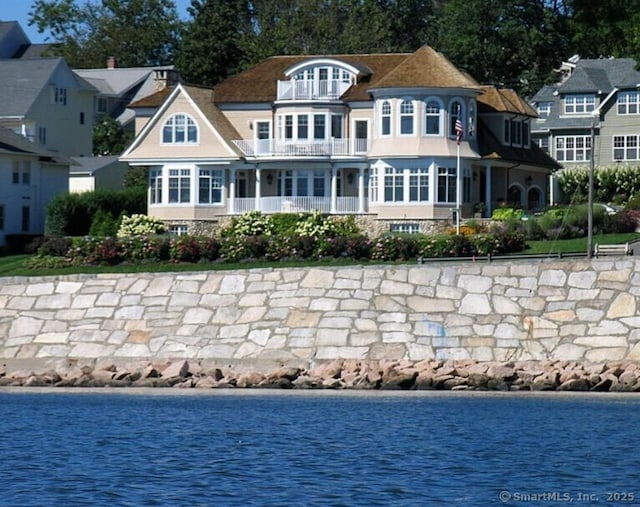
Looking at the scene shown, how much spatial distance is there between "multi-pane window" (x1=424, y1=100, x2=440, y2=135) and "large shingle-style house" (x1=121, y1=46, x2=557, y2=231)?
0.04 metres

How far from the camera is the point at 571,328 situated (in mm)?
39125

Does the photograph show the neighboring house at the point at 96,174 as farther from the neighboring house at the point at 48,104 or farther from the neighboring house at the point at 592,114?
the neighboring house at the point at 592,114

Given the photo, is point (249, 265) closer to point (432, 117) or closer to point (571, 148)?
point (432, 117)

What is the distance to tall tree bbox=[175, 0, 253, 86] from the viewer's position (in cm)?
9025

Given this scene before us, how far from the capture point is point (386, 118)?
65.2 m

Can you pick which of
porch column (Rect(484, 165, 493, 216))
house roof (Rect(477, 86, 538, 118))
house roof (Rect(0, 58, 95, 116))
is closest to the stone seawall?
porch column (Rect(484, 165, 493, 216))

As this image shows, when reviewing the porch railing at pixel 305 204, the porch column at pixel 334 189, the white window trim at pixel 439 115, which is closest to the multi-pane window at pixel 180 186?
the porch railing at pixel 305 204

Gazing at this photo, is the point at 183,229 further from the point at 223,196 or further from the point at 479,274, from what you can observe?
the point at 479,274

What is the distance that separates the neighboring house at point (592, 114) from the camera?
276 ft

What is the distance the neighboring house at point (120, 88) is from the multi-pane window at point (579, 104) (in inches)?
1025

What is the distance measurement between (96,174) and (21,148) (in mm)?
9805

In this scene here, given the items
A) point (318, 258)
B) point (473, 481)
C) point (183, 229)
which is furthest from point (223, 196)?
point (473, 481)

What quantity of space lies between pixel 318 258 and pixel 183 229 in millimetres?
12547

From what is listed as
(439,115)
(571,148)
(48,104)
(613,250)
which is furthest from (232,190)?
(571,148)
